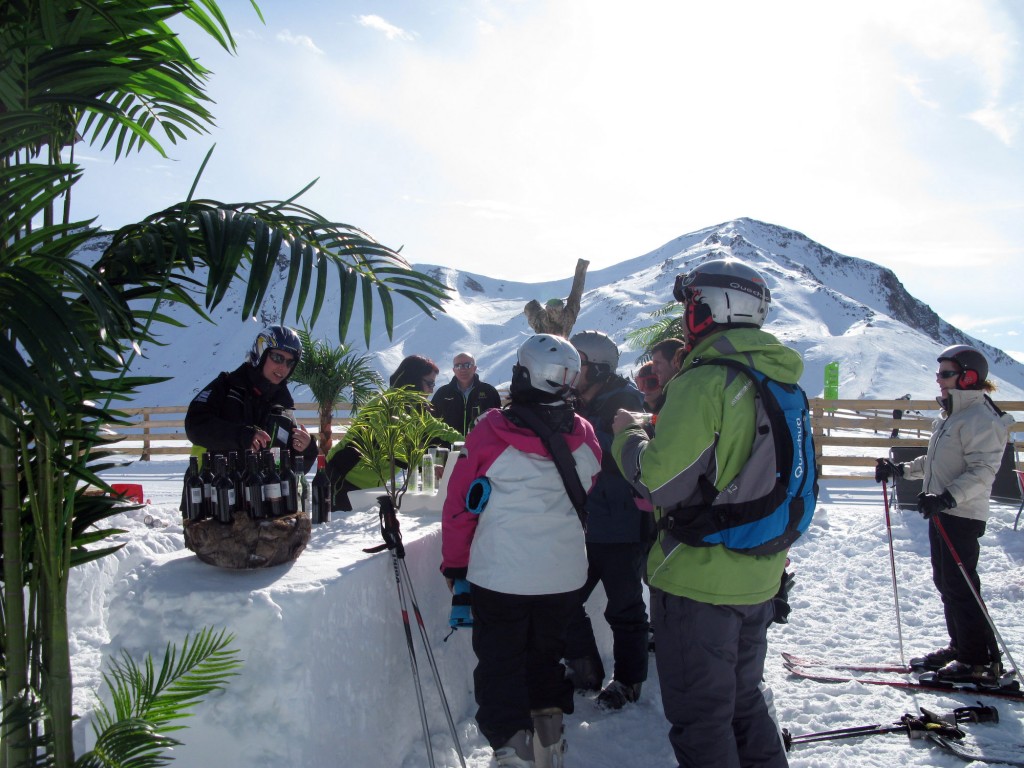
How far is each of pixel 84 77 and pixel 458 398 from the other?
498 centimetres

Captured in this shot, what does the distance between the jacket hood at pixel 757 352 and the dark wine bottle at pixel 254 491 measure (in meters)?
1.69

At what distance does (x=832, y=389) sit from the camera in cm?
2023

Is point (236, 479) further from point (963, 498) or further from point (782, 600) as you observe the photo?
point (963, 498)

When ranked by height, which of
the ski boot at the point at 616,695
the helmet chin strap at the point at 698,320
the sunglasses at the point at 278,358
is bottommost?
the ski boot at the point at 616,695

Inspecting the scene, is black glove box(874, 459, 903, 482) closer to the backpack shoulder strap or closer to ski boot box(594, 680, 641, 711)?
ski boot box(594, 680, 641, 711)

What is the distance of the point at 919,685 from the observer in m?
4.50

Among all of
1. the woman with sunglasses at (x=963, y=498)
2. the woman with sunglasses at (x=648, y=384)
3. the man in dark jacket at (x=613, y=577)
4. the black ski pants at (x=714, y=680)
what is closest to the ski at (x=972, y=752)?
the woman with sunglasses at (x=963, y=498)

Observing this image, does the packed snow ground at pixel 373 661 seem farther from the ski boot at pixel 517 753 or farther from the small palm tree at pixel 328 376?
the small palm tree at pixel 328 376

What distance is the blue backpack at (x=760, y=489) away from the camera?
2678 mm

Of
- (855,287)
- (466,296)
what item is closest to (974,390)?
(466,296)

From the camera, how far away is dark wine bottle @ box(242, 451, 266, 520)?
2.79 meters

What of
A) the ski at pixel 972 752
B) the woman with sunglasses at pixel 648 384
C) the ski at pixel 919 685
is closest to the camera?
the ski at pixel 972 752

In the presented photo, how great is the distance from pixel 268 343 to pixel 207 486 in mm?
1222

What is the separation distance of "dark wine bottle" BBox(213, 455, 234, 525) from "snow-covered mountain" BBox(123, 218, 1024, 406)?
25.0 metres
